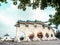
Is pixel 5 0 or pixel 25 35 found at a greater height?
pixel 5 0

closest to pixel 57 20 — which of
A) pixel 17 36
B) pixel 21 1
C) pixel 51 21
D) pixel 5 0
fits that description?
pixel 51 21

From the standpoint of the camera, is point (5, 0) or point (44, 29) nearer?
point (5, 0)

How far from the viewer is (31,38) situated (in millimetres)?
39406

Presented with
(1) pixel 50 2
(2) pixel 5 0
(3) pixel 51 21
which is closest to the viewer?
(2) pixel 5 0

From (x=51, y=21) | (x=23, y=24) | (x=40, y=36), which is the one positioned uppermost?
(x=51, y=21)

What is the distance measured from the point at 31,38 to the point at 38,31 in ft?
7.66

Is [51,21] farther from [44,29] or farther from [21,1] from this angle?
[44,29]

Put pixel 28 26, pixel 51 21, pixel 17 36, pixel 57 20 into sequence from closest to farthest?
pixel 57 20, pixel 51 21, pixel 17 36, pixel 28 26

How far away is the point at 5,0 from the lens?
12.4m

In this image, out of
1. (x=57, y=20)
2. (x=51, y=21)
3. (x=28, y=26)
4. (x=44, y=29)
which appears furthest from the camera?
(x=44, y=29)

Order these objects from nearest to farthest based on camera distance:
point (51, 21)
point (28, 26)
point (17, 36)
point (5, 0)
A: 1. point (5, 0)
2. point (51, 21)
3. point (17, 36)
4. point (28, 26)

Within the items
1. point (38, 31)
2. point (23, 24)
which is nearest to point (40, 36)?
point (38, 31)

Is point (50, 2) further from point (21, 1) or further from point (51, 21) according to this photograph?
point (51, 21)

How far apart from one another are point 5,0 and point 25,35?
27.1 meters
